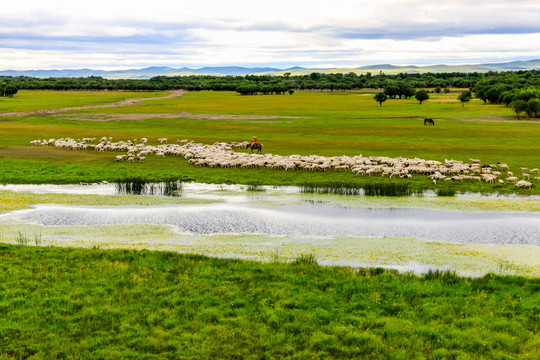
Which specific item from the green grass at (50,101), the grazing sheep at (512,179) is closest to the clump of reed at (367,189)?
the grazing sheep at (512,179)

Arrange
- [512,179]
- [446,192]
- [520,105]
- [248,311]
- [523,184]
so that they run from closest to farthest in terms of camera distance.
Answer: [248,311]
[446,192]
[523,184]
[512,179]
[520,105]

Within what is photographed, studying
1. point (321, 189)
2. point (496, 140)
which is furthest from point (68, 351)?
point (496, 140)

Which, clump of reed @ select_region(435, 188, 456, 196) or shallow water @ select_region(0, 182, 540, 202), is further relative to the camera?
clump of reed @ select_region(435, 188, 456, 196)

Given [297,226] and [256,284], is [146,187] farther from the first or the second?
[256,284]

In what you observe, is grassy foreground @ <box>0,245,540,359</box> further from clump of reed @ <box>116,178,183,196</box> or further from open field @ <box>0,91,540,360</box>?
clump of reed @ <box>116,178,183,196</box>

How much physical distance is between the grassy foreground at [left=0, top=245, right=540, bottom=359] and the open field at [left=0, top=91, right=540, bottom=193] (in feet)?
66.5

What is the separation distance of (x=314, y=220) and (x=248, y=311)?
520 inches

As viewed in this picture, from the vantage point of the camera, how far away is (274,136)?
6488cm

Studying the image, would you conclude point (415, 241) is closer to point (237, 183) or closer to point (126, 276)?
point (126, 276)

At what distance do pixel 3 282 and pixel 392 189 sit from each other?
2697 cm

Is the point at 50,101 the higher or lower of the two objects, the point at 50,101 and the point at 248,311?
Answer: the higher

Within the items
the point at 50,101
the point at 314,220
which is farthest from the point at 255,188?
the point at 50,101

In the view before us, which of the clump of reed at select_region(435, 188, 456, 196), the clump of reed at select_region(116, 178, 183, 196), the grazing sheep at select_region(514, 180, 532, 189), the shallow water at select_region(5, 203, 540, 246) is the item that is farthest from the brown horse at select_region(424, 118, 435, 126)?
the clump of reed at select_region(116, 178, 183, 196)

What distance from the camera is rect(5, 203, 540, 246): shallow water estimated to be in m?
26.3
